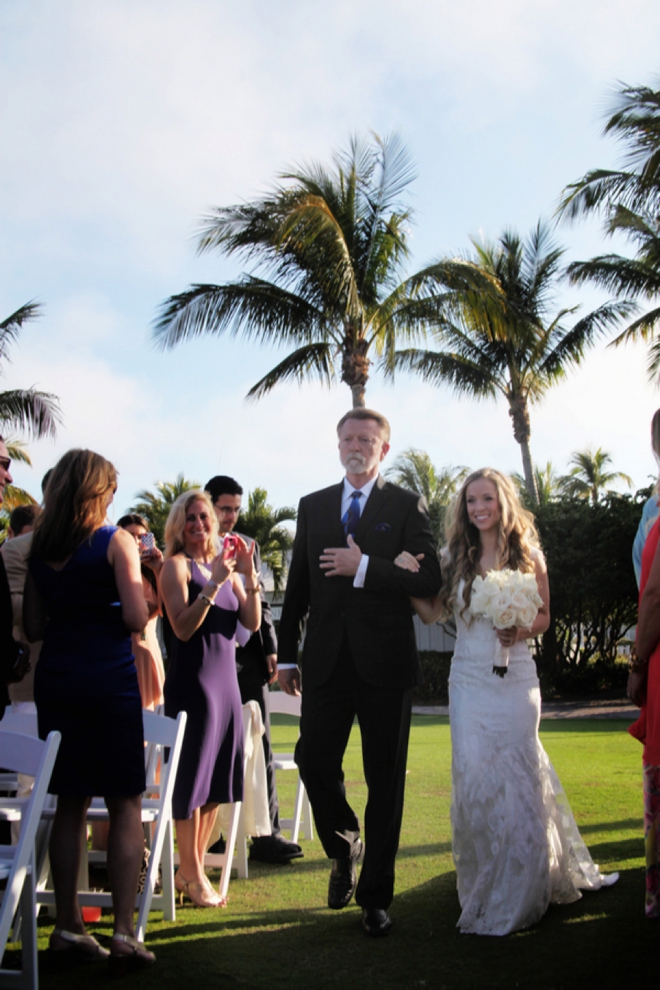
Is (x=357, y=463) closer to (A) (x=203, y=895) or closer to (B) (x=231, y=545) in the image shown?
(B) (x=231, y=545)

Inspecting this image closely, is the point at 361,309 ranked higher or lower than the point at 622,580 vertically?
higher

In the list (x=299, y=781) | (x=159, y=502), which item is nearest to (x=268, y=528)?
(x=159, y=502)

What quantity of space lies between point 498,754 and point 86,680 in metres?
2.01

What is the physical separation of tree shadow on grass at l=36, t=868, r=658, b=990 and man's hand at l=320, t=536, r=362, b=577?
1677 mm

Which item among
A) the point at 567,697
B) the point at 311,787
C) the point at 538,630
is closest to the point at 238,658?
the point at 311,787

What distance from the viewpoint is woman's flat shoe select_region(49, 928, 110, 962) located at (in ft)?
12.3

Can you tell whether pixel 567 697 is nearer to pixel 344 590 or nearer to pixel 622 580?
pixel 622 580

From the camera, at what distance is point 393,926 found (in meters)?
4.31

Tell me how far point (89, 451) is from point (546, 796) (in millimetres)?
2809

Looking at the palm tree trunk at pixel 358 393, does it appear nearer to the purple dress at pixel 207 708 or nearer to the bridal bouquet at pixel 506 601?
the purple dress at pixel 207 708

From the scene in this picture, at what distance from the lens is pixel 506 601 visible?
444 cm

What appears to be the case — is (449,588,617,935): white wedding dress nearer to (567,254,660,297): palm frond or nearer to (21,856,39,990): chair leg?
(21,856,39,990): chair leg

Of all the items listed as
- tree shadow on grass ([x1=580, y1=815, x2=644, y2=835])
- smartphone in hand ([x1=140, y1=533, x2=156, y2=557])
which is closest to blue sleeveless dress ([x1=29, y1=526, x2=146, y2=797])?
smartphone in hand ([x1=140, y1=533, x2=156, y2=557])

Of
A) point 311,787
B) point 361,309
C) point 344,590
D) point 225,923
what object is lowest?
point 225,923
